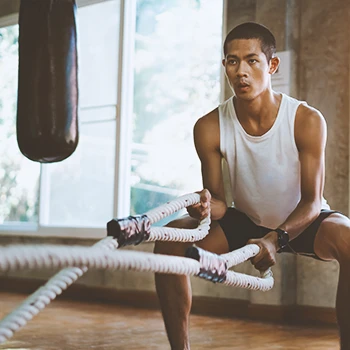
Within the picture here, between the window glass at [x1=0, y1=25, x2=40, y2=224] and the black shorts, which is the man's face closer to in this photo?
the black shorts

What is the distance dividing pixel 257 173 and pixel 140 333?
1.03 meters

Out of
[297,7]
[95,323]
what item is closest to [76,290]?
[95,323]

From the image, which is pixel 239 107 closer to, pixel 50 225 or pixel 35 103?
pixel 35 103

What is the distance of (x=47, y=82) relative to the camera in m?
0.96

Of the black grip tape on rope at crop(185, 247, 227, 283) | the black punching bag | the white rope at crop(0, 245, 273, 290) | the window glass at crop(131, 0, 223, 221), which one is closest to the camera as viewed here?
the white rope at crop(0, 245, 273, 290)

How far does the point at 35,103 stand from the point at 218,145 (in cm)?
114

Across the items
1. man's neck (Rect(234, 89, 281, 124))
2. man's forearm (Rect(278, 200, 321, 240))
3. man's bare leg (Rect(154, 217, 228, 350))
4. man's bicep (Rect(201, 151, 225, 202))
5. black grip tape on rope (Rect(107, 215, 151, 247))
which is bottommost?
man's bare leg (Rect(154, 217, 228, 350))

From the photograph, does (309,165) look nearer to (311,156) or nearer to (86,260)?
(311,156)

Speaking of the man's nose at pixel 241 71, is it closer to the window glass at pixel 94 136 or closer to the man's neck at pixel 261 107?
the man's neck at pixel 261 107

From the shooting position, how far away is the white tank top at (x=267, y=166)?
1956mm

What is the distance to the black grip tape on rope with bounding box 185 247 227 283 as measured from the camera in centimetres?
117

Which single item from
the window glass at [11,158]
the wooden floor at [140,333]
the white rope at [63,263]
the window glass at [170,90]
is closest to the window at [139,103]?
the window glass at [170,90]

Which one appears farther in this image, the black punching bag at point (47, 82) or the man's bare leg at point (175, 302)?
the man's bare leg at point (175, 302)

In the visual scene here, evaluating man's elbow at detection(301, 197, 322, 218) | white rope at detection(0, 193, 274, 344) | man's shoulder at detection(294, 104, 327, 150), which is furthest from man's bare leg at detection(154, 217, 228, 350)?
white rope at detection(0, 193, 274, 344)
